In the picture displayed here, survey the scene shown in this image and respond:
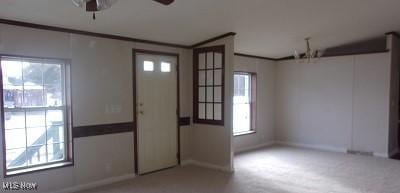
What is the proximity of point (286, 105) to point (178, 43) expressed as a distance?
142 inches

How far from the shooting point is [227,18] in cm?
423

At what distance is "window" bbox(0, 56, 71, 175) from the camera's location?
3539mm

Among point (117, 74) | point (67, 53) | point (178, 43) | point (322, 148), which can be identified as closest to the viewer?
point (67, 53)

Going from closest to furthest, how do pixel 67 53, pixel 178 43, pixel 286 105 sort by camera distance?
1. pixel 67 53
2. pixel 178 43
3. pixel 286 105

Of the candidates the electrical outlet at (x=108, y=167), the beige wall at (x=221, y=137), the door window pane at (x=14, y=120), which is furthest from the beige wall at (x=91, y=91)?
the beige wall at (x=221, y=137)

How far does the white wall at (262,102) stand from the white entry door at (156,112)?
5.89ft

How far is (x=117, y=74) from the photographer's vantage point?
14.8 ft

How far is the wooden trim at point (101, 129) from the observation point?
4.07m

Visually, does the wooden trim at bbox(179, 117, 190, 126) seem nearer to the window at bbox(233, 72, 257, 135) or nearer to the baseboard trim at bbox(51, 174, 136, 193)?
the baseboard trim at bbox(51, 174, 136, 193)

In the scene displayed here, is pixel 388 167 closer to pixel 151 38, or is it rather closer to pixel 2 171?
pixel 151 38

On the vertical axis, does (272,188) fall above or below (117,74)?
below

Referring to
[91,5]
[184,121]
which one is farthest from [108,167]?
[91,5]

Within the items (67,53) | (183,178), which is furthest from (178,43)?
(183,178)

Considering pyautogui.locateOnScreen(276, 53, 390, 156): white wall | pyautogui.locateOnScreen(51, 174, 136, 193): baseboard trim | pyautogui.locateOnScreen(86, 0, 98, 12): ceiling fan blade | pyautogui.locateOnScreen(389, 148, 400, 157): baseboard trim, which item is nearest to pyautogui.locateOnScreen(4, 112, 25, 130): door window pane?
pyautogui.locateOnScreen(51, 174, 136, 193): baseboard trim
